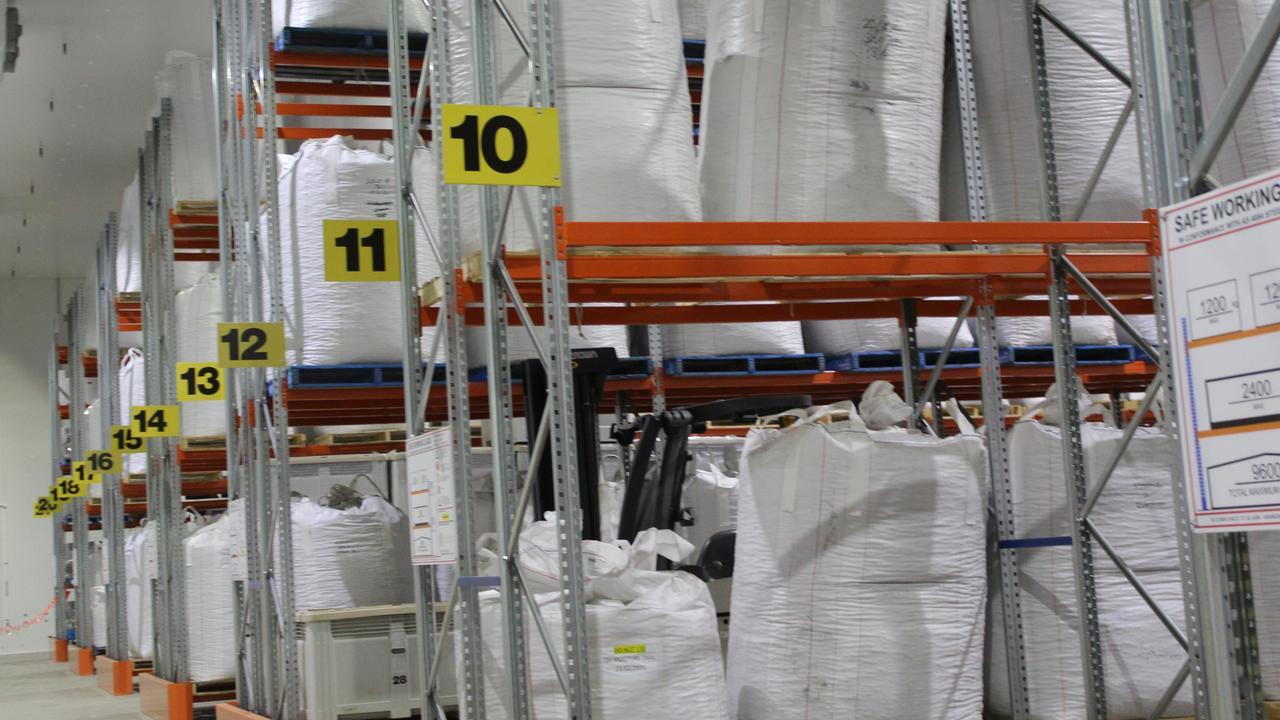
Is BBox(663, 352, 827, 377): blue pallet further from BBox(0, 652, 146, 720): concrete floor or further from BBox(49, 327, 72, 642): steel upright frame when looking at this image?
BBox(49, 327, 72, 642): steel upright frame

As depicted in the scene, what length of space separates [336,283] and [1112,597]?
403cm

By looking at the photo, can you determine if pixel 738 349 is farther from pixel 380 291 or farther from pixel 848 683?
pixel 848 683

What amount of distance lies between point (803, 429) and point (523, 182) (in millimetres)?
1307

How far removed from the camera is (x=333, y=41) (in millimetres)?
7164

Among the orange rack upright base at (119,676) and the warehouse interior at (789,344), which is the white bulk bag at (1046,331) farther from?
the orange rack upright base at (119,676)

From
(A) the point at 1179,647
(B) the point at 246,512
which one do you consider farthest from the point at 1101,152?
(B) the point at 246,512

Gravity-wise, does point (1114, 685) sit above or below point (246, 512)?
below

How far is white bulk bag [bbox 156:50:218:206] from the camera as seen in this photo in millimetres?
10508

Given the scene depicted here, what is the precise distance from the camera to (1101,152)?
5.29 metres

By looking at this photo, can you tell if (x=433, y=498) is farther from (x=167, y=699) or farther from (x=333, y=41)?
(x=167, y=699)

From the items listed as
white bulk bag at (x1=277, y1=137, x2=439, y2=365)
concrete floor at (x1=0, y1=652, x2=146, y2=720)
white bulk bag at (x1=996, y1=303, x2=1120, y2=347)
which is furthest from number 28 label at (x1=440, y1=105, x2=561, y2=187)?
concrete floor at (x1=0, y1=652, x2=146, y2=720)

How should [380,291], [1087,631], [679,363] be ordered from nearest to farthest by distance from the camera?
[1087,631]
[380,291]
[679,363]

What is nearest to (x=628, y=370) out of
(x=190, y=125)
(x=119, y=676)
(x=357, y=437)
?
(x=357, y=437)

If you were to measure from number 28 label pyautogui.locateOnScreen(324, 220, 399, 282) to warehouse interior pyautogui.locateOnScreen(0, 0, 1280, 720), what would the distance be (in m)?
0.01
